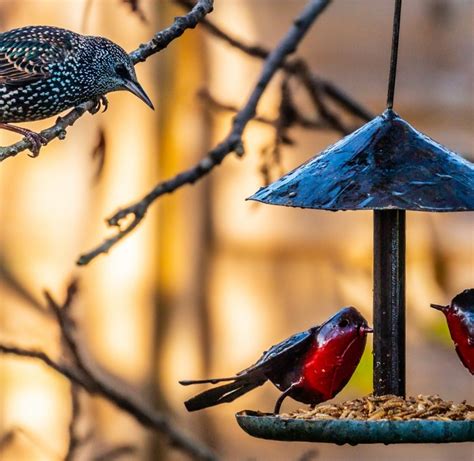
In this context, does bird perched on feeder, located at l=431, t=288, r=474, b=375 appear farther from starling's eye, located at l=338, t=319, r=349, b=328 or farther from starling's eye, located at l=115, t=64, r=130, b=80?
starling's eye, located at l=115, t=64, r=130, b=80

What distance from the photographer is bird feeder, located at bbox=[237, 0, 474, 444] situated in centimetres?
279

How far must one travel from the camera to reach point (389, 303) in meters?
3.21

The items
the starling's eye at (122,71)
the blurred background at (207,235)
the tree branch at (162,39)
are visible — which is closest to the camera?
the tree branch at (162,39)

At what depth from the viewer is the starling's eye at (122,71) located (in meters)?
3.97

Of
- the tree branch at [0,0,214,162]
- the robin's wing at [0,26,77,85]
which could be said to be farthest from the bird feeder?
the robin's wing at [0,26,77,85]

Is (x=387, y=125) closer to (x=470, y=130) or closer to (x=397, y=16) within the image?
(x=397, y=16)

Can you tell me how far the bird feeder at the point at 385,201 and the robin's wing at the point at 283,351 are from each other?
11cm

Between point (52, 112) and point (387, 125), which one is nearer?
point (387, 125)

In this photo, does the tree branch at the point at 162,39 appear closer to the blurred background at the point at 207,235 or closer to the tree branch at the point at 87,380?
the tree branch at the point at 87,380

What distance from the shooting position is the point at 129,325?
686cm

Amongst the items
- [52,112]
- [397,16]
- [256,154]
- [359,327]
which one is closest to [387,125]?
[397,16]

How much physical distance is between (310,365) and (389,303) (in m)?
0.29

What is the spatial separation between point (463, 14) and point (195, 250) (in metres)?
1.83

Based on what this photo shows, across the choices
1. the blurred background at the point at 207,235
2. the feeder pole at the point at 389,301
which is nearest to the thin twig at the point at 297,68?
the feeder pole at the point at 389,301
